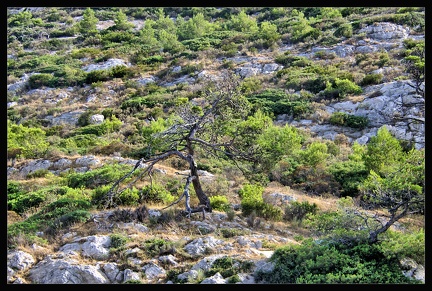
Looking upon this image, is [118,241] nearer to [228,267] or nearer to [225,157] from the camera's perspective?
[228,267]

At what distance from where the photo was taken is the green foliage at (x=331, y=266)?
7809mm

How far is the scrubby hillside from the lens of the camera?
28.9 feet

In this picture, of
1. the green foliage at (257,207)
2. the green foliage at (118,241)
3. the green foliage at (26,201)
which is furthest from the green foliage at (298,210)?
the green foliage at (26,201)

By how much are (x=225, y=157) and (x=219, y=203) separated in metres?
5.27

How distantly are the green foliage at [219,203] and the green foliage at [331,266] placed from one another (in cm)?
353

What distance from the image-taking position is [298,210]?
12125 mm

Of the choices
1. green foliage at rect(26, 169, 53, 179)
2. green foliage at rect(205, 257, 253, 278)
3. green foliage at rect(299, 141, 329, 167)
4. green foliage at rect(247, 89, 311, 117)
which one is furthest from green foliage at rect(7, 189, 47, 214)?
green foliage at rect(247, 89, 311, 117)

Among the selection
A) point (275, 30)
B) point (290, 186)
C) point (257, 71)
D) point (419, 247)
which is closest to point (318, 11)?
point (275, 30)

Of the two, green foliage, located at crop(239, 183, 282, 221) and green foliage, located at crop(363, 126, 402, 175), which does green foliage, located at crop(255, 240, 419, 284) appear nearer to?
green foliage, located at crop(239, 183, 282, 221)

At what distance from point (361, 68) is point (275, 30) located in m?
Result: 13.3

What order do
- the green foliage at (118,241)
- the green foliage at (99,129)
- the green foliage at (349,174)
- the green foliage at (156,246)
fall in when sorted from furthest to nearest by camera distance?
the green foliage at (99,129) → the green foliage at (349,174) → the green foliage at (118,241) → the green foliage at (156,246)

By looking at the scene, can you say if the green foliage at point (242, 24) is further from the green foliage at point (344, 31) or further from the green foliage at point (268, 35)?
the green foliage at point (344, 31)

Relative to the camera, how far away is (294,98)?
26.2m

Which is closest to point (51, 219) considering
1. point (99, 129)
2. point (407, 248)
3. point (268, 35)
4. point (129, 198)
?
point (129, 198)
